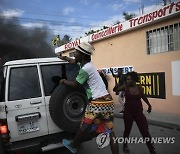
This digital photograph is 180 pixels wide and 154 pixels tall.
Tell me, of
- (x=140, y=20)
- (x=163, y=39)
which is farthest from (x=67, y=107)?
(x=140, y=20)

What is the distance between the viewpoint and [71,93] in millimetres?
4211

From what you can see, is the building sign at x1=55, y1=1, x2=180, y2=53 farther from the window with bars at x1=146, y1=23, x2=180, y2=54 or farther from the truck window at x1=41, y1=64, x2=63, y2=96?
the truck window at x1=41, y1=64, x2=63, y2=96

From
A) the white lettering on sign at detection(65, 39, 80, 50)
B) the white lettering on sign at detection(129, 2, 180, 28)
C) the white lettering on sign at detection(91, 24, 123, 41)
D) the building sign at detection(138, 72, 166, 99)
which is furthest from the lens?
the white lettering on sign at detection(65, 39, 80, 50)

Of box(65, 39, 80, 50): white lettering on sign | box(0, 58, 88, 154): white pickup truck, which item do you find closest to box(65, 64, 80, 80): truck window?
box(0, 58, 88, 154): white pickup truck

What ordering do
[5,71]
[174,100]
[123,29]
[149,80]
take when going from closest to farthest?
[5,71] < [174,100] < [149,80] < [123,29]

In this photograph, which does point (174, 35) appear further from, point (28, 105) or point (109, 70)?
point (28, 105)

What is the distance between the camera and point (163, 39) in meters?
9.03

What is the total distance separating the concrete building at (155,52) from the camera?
841 centimetres

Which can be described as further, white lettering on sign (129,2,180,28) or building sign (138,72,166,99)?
building sign (138,72,166,99)

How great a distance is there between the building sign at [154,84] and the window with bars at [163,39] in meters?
0.83

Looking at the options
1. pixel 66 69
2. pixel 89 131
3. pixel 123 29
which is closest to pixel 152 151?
pixel 89 131

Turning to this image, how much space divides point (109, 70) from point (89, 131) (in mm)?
8095

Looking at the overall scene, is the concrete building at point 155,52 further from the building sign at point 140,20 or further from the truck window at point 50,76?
the truck window at point 50,76

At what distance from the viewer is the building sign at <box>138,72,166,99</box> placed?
29.2 feet
